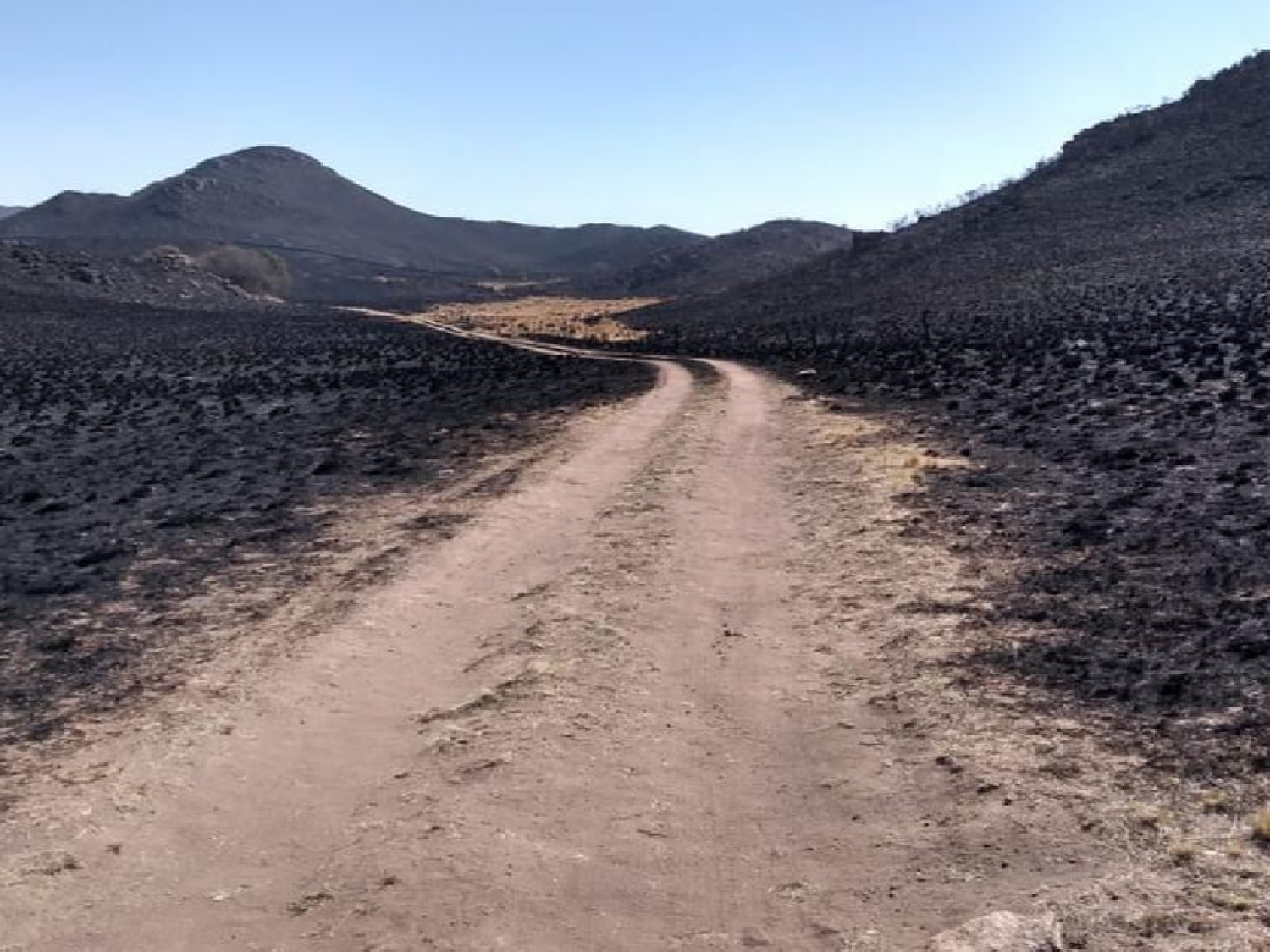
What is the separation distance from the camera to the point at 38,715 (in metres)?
9.03

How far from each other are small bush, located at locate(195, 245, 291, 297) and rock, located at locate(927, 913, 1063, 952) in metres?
111

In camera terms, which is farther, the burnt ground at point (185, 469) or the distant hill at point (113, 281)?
the distant hill at point (113, 281)

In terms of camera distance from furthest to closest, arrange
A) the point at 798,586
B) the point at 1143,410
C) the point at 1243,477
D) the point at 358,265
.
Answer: the point at 358,265, the point at 1143,410, the point at 1243,477, the point at 798,586

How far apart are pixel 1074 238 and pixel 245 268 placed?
258 ft

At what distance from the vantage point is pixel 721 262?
123938 millimetres

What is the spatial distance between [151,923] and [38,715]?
3637 millimetres

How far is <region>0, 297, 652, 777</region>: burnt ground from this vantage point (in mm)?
10656

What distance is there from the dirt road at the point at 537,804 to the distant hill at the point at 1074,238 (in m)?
36.6

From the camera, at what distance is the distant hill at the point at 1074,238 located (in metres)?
51.7

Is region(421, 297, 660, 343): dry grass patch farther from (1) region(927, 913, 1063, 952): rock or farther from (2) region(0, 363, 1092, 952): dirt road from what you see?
(1) region(927, 913, 1063, 952): rock

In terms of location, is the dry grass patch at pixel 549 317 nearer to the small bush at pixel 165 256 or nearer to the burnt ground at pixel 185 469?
the burnt ground at pixel 185 469

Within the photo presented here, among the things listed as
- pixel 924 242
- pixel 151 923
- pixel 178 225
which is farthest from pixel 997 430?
pixel 178 225

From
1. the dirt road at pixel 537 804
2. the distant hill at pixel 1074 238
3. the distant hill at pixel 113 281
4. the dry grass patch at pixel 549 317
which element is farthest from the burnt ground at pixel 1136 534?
the distant hill at pixel 113 281

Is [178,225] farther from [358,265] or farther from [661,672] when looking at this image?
[661,672]
